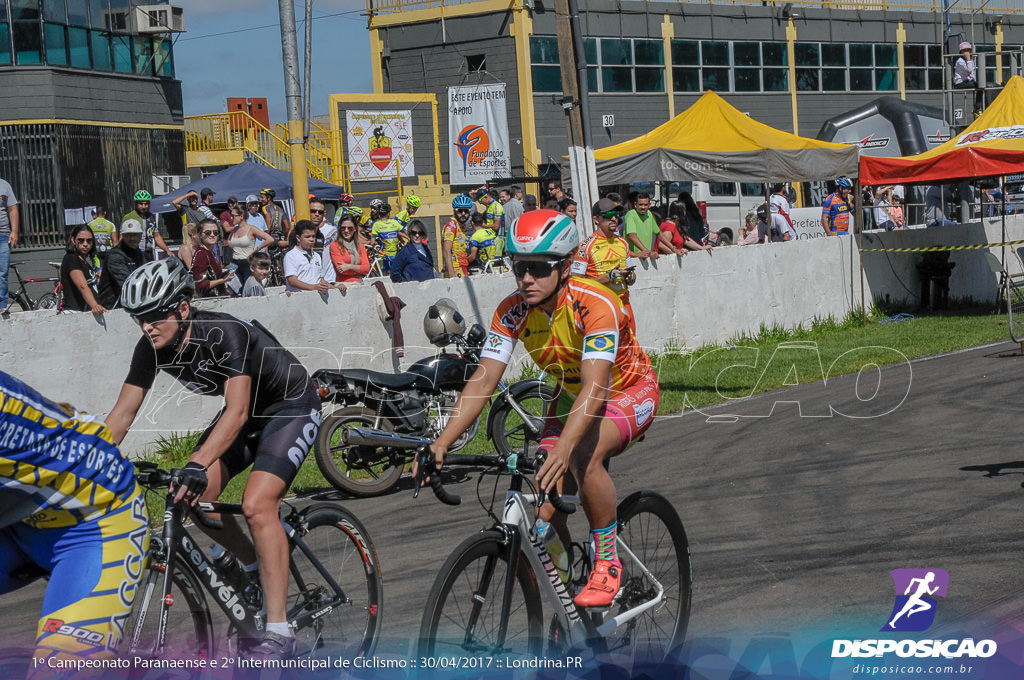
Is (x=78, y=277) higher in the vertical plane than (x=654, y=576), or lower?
higher

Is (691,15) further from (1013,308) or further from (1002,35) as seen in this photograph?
(1013,308)

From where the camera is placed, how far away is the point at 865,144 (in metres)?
34.7

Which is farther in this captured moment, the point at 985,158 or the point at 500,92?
the point at 500,92

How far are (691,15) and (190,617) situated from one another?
41.3 m

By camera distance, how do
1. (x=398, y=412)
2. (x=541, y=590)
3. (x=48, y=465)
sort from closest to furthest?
(x=48, y=465), (x=541, y=590), (x=398, y=412)

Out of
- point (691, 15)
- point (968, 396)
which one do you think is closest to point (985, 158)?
point (968, 396)

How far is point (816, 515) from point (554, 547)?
365cm

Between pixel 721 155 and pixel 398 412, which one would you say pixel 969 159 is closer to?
pixel 721 155

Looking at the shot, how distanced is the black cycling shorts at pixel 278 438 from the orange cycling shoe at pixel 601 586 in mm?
1462

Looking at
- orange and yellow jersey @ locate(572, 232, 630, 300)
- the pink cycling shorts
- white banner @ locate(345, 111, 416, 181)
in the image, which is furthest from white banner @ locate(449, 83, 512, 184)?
the pink cycling shorts

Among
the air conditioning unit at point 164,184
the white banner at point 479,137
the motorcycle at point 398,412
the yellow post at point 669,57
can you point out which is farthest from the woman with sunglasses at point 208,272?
the yellow post at point 669,57

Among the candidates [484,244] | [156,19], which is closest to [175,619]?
[484,244]

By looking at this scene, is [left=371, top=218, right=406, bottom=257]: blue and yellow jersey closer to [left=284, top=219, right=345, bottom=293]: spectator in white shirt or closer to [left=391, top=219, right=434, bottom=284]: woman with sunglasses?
[left=391, top=219, right=434, bottom=284]: woman with sunglasses

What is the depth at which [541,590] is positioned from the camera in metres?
4.90
